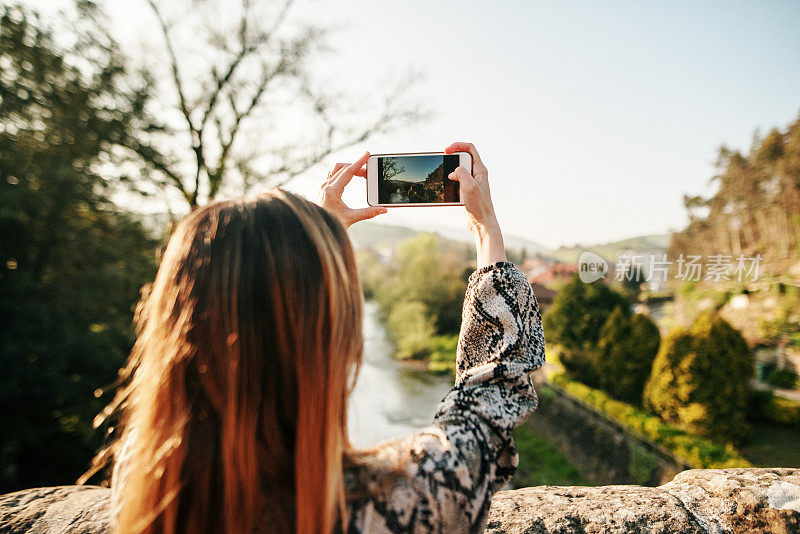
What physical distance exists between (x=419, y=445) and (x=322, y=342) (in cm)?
24

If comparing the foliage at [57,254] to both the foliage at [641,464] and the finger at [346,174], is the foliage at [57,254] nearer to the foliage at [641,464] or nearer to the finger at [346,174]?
the finger at [346,174]

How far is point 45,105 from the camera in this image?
5.32m

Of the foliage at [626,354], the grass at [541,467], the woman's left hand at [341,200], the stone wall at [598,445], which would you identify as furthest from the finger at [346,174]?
the foliage at [626,354]

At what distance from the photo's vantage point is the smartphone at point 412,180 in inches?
51.6

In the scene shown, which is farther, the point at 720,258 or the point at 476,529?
the point at 720,258

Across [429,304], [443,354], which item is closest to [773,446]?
[443,354]

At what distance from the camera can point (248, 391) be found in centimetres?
68

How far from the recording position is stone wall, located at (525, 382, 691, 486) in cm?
818

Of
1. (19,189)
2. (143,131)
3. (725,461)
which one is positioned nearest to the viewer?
(19,189)

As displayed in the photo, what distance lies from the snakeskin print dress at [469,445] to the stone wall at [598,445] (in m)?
5.98

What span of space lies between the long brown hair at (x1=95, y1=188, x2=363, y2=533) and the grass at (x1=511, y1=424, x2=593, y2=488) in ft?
36.8

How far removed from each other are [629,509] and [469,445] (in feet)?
2.42

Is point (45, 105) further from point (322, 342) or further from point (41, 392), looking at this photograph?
point (322, 342)

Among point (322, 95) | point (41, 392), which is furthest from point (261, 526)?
point (322, 95)
